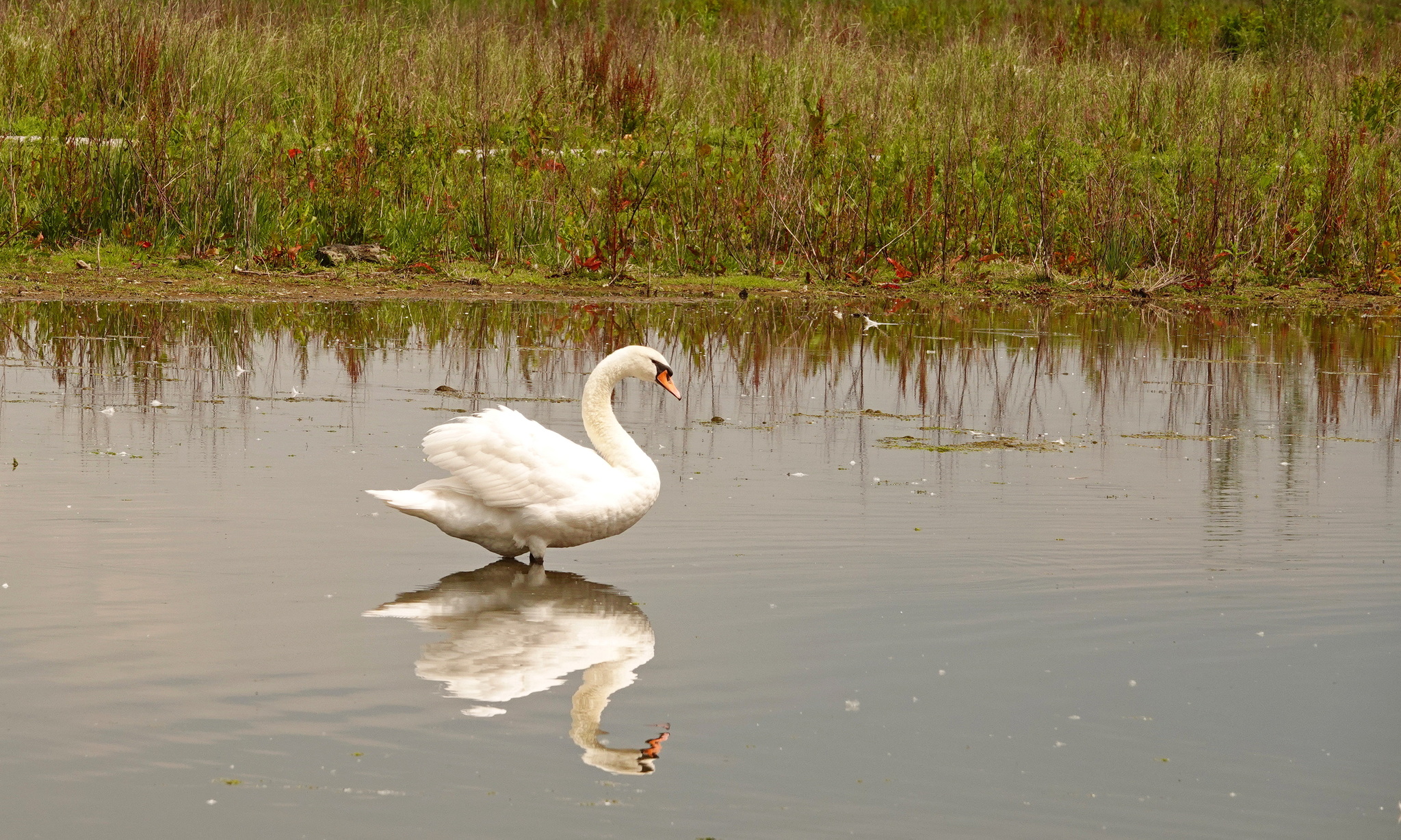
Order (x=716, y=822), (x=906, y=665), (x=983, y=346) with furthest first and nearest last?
(x=983, y=346), (x=906, y=665), (x=716, y=822)

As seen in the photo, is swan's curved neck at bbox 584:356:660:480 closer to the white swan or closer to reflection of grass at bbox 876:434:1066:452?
the white swan

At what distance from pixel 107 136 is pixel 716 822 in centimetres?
1439

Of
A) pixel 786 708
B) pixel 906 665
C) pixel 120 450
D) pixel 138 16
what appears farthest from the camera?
pixel 138 16

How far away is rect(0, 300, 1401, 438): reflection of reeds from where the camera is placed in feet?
37.2

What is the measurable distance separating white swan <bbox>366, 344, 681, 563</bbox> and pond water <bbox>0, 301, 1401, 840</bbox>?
160 millimetres

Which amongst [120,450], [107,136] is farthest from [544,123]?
[120,450]

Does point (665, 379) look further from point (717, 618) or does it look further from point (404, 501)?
point (717, 618)

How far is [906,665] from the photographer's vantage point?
5562mm

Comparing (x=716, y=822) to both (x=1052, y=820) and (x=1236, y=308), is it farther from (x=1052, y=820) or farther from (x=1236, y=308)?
(x=1236, y=308)

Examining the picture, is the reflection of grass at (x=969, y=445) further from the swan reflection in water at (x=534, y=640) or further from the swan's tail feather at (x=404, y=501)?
the swan's tail feather at (x=404, y=501)

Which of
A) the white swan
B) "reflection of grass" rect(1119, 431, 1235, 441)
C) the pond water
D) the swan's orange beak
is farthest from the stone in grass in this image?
the white swan

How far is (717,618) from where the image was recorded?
20.0 feet

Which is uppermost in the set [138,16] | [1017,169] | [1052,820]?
[138,16]

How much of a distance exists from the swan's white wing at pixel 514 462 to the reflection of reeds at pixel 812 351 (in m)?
3.62
